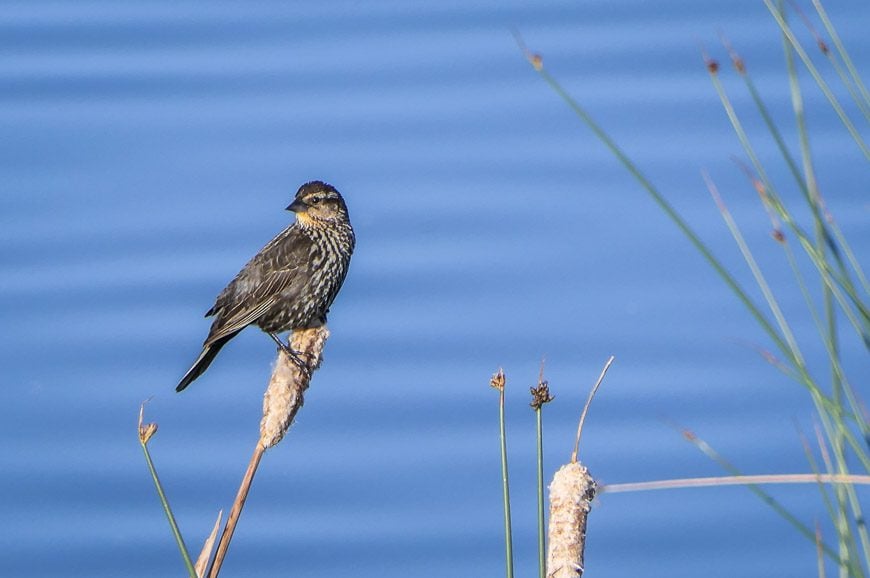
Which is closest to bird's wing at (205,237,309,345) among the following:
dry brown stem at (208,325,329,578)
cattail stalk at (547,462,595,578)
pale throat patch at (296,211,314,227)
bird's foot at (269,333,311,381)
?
pale throat patch at (296,211,314,227)

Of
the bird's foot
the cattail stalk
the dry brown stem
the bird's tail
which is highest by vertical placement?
the bird's tail

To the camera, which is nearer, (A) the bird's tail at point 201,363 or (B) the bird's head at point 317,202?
(A) the bird's tail at point 201,363

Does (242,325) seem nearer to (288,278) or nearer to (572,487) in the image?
(288,278)

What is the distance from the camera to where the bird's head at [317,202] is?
4250mm

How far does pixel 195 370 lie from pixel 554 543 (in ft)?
7.12

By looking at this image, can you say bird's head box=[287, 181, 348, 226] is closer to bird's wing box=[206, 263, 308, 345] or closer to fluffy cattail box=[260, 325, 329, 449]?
bird's wing box=[206, 263, 308, 345]

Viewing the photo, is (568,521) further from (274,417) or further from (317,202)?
(317,202)

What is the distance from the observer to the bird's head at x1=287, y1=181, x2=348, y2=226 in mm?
4250

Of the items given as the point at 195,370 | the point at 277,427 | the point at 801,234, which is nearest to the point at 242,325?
the point at 195,370

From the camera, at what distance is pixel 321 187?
168 inches

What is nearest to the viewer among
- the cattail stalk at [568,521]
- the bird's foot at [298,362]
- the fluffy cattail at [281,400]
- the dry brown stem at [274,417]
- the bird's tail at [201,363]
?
the cattail stalk at [568,521]

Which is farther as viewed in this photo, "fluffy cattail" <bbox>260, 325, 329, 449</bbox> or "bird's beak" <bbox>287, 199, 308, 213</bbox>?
"bird's beak" <bbox>287, 199, 308, 213</bbox>

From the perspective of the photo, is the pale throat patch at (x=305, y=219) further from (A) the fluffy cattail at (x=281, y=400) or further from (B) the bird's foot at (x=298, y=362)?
(A) the fluffy cattail at (x=281, y=400)

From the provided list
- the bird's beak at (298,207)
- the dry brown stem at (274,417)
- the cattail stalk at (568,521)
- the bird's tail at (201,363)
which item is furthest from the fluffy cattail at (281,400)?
the bird's beak at (298,207)
